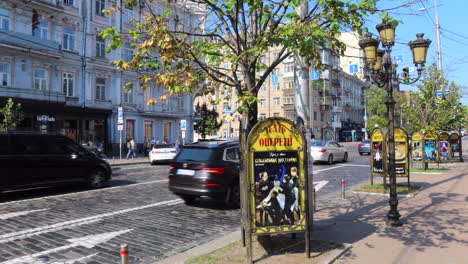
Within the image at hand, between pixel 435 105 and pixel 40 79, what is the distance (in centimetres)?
2687

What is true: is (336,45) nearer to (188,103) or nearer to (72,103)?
(72,103)

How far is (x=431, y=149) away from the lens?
18281 mm

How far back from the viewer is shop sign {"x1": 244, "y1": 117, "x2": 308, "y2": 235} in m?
4.46

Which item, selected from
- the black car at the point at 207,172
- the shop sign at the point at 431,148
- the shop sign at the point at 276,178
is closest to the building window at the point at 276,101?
the shop sign at the point at 431,148

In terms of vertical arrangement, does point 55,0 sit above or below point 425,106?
above

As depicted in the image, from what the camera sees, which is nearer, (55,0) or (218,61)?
(218,61)

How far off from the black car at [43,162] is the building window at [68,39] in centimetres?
1903

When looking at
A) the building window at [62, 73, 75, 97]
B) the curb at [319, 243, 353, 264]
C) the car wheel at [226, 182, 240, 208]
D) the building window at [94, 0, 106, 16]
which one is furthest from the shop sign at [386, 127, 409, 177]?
the building window at [94, 0, 106, 16]

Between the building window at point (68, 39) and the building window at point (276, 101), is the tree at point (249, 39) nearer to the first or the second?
the building window at point (68, 39)

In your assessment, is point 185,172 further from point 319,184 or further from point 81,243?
point 319,184

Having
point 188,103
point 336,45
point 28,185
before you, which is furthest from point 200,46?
point 188,103

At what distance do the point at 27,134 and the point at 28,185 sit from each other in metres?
1.46

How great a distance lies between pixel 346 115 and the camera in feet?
238

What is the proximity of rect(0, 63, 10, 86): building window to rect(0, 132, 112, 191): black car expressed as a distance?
16.2 meters
